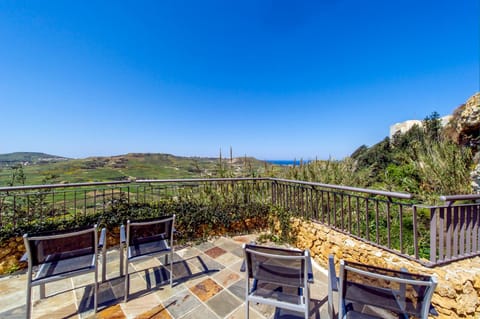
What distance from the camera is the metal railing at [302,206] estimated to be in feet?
6.26

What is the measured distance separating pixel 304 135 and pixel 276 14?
1126cm

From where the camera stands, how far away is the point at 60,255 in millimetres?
1690

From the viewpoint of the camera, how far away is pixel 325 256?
8.91ft

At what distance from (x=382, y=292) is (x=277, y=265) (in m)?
0.62

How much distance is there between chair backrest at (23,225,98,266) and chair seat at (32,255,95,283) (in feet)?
0.15

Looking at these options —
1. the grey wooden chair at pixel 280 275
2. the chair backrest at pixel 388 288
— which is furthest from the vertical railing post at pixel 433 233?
the grey wooden chair at pixel 280 275

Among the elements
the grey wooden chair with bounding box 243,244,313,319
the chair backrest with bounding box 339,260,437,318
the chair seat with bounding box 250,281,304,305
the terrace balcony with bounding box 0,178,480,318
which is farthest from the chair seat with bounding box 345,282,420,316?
the terrace balcony with bounding box 0,178,480,318

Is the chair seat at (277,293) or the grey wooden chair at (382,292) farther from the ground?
the grey wooden chair at (382,292)

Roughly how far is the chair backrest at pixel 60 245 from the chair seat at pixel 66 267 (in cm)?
5

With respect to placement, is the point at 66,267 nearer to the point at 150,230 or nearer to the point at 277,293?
the point at 150,230

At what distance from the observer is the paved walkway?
174 cm

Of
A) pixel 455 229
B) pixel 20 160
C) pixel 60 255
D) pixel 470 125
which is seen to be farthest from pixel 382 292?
pixel 470 125

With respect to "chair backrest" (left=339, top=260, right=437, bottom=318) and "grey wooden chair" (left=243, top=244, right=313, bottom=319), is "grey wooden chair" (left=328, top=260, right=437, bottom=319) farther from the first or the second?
"grey wooden chair" (left=243, top=244, right=313, bottom=319)

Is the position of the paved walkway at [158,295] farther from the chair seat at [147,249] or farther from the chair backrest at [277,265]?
the chair backrest at [277,265]
